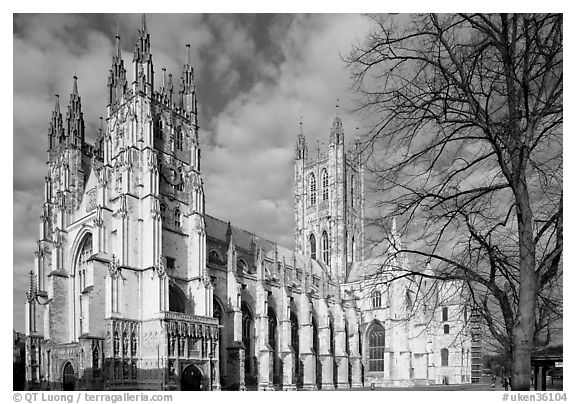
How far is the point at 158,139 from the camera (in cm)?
4403

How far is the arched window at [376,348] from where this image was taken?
66125 mm

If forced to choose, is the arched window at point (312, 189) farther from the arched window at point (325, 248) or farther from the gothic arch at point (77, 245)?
the gothic arch at point (77, 245)

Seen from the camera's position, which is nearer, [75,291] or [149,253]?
[149,253]

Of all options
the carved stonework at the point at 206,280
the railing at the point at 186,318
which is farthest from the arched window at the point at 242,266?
the railing at the point at 186,318

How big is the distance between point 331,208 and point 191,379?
41996mm

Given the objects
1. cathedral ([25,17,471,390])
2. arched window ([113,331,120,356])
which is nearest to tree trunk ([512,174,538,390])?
cathedral ([25,17,471,390])

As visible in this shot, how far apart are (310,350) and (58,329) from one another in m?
25.5

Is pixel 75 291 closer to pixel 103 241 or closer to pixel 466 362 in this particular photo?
pixel 103 241

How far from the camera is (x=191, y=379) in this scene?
38938 mm

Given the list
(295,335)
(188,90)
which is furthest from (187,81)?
(295,335)

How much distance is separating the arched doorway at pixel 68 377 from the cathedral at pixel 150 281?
6.0 inches
